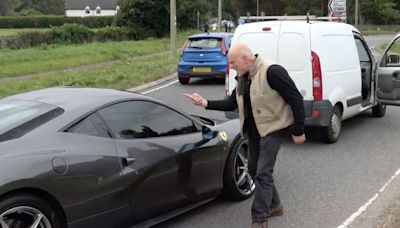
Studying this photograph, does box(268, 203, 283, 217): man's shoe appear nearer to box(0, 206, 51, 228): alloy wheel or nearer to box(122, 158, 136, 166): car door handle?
box(122, 158, 136, 166): car door handle

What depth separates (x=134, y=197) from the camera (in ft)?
15.7

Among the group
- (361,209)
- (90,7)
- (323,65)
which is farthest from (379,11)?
(361,209)

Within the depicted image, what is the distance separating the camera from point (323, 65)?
863cm

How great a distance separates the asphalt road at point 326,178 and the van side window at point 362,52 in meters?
1.22

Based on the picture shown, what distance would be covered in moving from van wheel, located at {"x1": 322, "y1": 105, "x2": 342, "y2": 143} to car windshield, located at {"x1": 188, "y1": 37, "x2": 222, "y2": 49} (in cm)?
884

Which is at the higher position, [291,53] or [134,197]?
[291,53]

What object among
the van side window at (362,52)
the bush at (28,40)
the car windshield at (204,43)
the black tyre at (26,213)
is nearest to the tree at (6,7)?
the bush at (28,40)

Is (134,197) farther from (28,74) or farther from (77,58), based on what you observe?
(77,58)

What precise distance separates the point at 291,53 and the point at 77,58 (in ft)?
68.3

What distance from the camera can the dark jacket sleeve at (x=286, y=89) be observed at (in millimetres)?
4914

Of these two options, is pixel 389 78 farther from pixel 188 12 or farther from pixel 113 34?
pixel 188 12

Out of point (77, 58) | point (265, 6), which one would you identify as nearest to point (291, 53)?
point (77, 58)

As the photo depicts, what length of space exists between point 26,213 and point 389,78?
744 cm

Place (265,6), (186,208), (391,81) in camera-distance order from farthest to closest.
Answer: (265,6) → (391,81) → (186,208)
